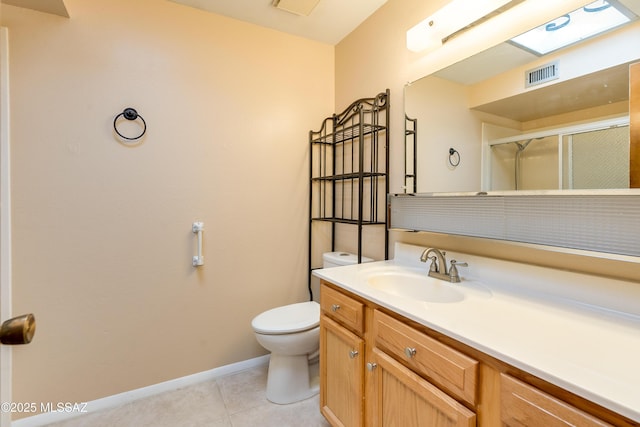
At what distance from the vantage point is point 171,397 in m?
1.79

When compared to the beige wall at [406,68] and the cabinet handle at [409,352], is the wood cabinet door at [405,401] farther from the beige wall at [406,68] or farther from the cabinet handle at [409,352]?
the beige wall at [406,68]

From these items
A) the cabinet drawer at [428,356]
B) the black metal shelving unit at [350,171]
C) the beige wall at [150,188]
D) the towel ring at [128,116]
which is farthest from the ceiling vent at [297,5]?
the cabinet drawer at [428,356]

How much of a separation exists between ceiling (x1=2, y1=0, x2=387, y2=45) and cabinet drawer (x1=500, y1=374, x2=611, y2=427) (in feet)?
6.88

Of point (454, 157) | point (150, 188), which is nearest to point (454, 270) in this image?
point (454, 157)

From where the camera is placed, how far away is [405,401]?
992 mm

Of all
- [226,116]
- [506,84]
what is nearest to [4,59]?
[226,116]

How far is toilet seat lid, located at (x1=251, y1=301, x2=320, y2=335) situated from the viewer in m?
1.67

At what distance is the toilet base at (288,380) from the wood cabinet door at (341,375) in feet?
1.16

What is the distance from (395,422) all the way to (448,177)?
1.08 meters

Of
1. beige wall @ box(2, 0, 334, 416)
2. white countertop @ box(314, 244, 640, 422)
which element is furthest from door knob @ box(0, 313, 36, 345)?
beige wall @ box(2, 0, 334, 416)

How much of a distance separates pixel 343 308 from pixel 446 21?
4.80 ft

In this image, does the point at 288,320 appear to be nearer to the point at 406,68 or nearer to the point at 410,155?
the point at 410,155

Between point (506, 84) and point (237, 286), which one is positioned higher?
point (506, 84)

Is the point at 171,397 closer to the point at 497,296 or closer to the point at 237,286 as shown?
the point at 237,286
